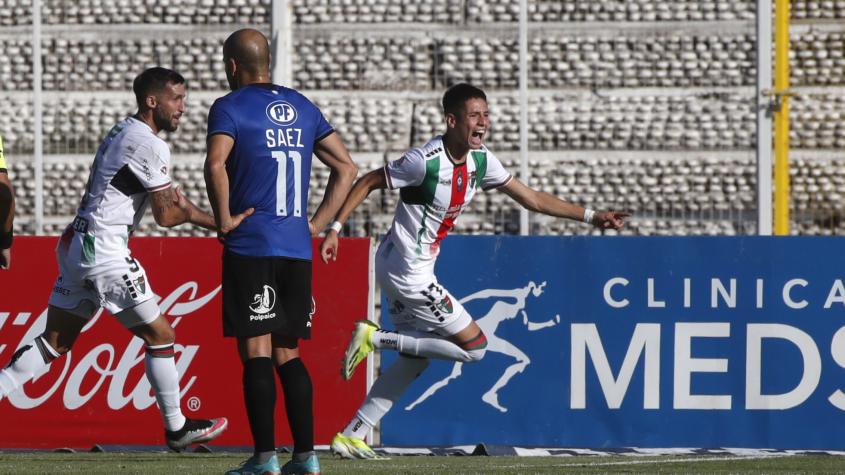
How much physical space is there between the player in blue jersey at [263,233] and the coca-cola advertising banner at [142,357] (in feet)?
10.1

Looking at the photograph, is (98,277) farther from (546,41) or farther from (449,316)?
(546,41)

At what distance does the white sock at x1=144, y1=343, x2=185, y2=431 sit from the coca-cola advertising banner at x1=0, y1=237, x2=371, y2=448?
1577mm

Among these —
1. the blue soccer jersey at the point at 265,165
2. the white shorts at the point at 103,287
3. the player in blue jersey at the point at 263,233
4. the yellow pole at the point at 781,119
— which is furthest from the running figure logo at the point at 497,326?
the yellow pole at the point at 781,119

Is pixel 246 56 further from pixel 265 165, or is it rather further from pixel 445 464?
pixel 445 464

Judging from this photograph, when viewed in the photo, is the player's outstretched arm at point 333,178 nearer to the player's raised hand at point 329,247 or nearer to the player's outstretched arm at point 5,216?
the player's raised hand at point 329,247

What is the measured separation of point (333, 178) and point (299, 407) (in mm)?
1004

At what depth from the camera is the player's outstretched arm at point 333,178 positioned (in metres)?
6.33

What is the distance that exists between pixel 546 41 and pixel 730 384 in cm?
630

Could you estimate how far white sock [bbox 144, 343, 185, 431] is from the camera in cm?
743

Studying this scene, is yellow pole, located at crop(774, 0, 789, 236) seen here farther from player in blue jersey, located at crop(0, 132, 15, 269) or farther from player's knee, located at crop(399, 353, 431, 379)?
player in blue jersey, located at crop(0, 132, 15, 269)

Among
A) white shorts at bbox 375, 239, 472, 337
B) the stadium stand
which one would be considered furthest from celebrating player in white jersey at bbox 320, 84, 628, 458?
the stadium stand

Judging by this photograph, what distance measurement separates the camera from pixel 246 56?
6.07 m

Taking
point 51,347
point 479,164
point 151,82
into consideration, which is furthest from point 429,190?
point 51,347

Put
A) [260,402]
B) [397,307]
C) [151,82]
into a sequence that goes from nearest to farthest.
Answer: [260,402], [151,82], [397,307]
